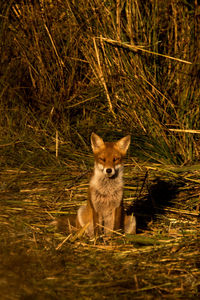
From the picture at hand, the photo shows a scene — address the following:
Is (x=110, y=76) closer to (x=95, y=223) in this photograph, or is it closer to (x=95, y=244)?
(x=95, y=223)

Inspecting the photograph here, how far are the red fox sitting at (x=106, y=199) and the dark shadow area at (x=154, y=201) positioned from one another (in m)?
0.46

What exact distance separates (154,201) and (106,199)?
3.25 ft

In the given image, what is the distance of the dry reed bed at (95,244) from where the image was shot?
138 inches

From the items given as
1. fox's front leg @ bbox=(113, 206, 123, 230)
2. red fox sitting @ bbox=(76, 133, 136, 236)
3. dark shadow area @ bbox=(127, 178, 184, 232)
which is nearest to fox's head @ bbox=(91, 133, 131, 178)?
red fox sitting @ bbox=(76, 133, 136, 236)

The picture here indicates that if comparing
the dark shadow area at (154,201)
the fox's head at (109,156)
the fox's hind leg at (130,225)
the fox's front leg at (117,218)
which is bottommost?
the dark shadow area at (154,201)

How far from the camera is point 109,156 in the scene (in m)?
4.60

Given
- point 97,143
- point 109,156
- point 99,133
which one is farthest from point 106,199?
point 99,133

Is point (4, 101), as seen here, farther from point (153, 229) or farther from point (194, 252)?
point (194, 252)

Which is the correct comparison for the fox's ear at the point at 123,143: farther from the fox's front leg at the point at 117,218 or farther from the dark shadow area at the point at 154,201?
the dark shadow area at the point at 154,201

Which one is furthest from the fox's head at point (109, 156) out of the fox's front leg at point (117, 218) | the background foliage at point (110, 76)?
the background foliage at point (110, 76)

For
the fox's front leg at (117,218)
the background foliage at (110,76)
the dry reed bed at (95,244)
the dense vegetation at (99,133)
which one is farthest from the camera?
the background foliage at (110,76)

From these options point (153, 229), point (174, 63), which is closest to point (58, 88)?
point (174, 63)

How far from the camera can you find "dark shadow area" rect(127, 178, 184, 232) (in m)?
5.35

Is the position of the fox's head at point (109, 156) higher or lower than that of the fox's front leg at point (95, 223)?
higher
